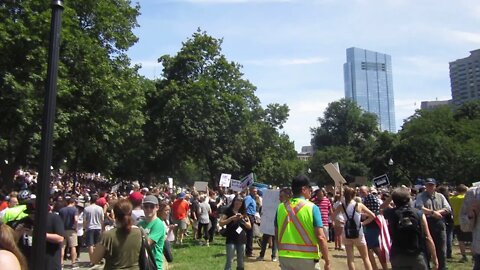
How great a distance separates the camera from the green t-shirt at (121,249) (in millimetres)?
5004

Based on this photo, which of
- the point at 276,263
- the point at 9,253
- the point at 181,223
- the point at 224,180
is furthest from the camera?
the point at 224,180

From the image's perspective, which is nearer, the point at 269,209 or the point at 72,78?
the point at 269,209

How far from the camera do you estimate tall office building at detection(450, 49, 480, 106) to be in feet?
398

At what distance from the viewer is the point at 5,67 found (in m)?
21.8

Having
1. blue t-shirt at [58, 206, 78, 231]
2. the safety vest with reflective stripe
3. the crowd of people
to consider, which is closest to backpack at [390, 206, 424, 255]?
the crowd of people

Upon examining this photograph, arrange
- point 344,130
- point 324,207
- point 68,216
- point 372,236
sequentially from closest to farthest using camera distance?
point 372,236 < point 68,216 < point 324,207 < point 344,130

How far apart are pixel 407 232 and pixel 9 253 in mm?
4719

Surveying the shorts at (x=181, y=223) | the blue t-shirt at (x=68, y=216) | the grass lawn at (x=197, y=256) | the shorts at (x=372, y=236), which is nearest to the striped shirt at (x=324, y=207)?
the grass lawn at (x=197, y=256)

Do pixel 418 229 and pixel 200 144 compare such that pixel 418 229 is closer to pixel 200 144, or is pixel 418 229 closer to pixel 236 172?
pixel 200 144

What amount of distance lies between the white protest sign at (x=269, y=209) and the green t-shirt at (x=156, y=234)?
323 inches

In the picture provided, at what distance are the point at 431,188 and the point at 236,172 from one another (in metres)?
39.3

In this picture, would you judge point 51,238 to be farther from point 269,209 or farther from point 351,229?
point 269,209

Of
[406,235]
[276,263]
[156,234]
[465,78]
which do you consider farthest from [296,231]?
[465,78]

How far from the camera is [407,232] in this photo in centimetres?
619
